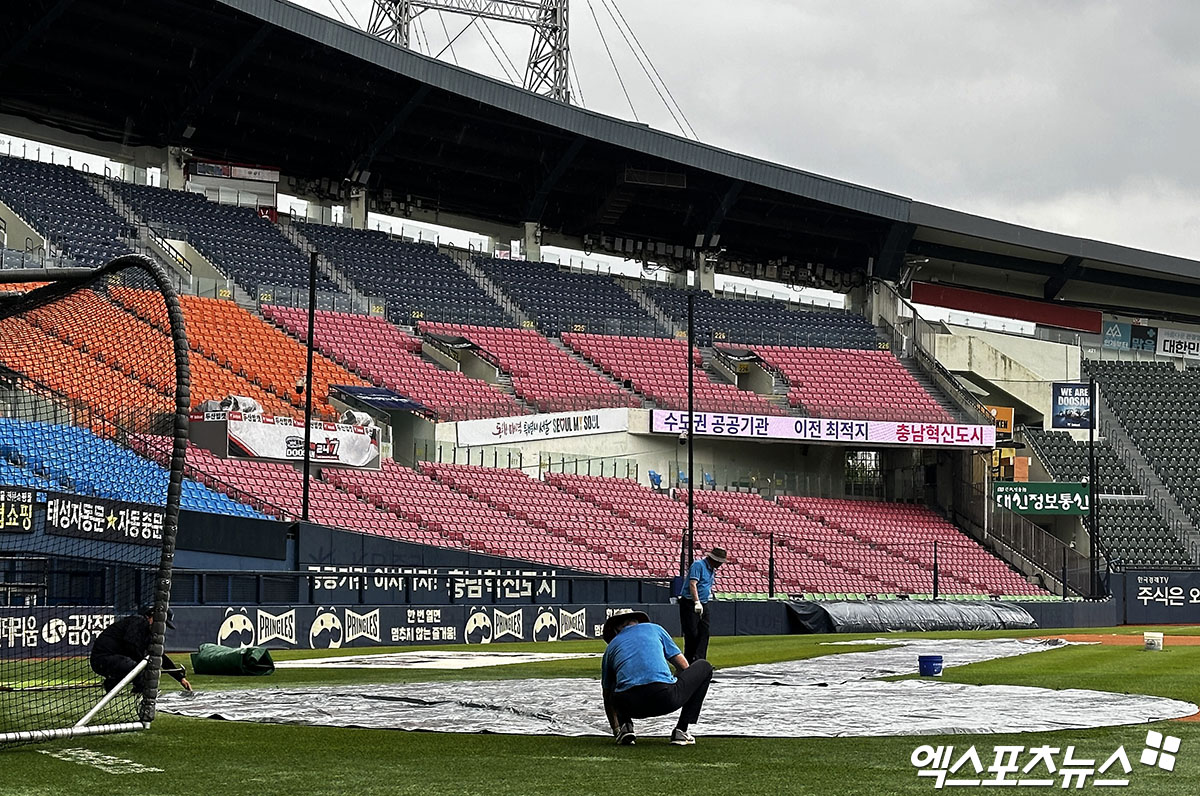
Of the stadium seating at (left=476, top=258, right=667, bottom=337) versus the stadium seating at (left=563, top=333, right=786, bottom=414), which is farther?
the stadium seating at (left=476, top=258, right=667, bottom=337)

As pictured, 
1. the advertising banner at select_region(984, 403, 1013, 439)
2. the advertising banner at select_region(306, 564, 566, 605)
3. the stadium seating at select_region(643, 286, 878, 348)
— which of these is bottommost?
the advertising banner at select_region(306, 564, 566, 605)

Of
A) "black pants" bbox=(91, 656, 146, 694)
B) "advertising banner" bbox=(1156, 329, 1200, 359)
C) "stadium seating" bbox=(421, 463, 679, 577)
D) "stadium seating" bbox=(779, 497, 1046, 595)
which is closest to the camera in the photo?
"black pants" bbox=(91, 656, 146, 694)

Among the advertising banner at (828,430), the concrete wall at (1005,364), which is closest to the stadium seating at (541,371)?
the advertising banner at (828,430)

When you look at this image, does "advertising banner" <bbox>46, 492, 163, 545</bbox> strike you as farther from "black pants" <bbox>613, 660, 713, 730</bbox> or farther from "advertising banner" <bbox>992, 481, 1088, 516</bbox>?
"advertising banner" <bbox>992, 481, 1088, 516</bbox>

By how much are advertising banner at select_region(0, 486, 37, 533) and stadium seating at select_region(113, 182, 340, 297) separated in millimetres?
28297

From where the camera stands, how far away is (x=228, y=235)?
5100 cm

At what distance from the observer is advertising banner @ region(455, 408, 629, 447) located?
149 feet

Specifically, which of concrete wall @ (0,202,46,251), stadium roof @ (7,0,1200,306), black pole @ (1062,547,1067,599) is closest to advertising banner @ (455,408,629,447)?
stadium roof @ (7,0,1200,306)

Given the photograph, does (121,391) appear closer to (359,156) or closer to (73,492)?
(73,492)

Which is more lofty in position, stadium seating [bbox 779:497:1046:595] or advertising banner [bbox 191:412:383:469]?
advertising banner [bbox 191:412:383:469]

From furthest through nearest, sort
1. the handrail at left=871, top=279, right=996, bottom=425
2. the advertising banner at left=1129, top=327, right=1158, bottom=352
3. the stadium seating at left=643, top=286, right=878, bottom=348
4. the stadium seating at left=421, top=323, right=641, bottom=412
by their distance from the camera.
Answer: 1. the advertising banner at left=1129, top=327, right=1158, bottom=352
2. the stadium seating at left=643, top=286, right=878, bottom=348
3. the handrail at left=871, top=279, right=996, bottom=425
4. the stadium seating at left=421, top=323, right=641, bottom=412

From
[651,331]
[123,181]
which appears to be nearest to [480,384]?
[651,331]

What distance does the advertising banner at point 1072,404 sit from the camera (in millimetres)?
55344

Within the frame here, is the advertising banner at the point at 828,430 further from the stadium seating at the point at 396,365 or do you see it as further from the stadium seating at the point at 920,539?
the stadium seating at the point at 396,365
